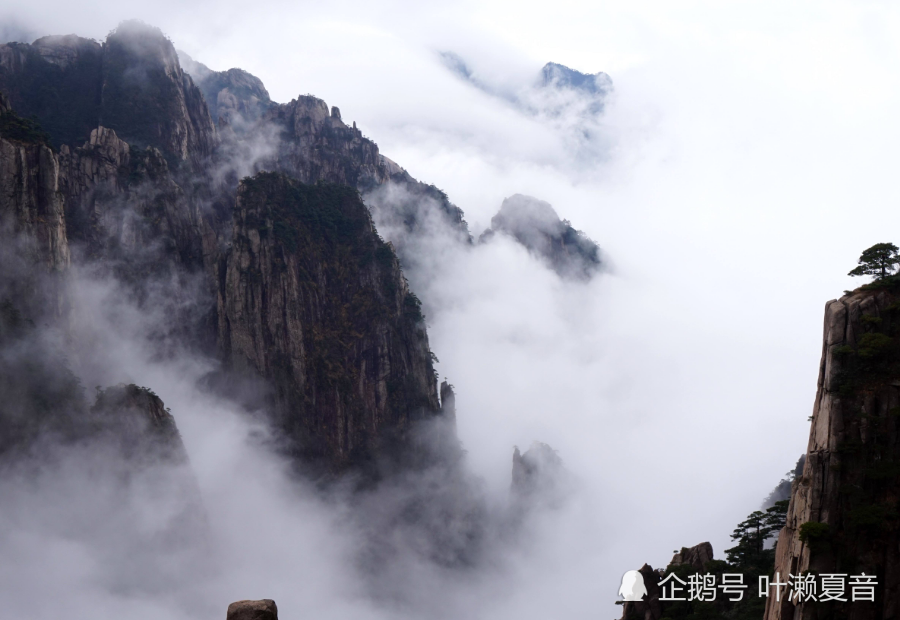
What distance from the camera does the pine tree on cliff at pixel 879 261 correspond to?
43.1m

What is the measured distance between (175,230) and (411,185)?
6402 cm

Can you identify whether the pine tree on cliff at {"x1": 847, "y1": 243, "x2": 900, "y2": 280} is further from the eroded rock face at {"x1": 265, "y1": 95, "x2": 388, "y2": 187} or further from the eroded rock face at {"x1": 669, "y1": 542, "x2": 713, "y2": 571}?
the eroded rock face at {"x1": 265, "y1": 95, "x2": 388, "y2": 187}

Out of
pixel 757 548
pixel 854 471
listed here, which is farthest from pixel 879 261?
pixel 757 548

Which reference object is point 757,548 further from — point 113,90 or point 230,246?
point 113,90

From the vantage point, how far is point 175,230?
10488 cm

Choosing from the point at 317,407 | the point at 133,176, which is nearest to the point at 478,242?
the point at 317,407

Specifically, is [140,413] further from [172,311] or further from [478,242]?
[478,242]

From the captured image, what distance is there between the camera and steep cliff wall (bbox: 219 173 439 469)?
10494 centimetres

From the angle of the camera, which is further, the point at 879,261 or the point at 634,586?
the point at 634,586

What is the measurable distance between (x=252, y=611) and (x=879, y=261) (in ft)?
137

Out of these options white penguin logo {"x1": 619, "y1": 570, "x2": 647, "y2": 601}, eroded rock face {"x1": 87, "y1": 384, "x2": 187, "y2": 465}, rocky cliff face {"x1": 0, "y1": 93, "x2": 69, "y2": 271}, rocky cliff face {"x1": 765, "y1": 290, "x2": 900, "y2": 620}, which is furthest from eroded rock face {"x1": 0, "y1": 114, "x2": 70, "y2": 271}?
rocky cliff face {"x1": 765, "y1": 290, "x2": 900, "y2": 620}

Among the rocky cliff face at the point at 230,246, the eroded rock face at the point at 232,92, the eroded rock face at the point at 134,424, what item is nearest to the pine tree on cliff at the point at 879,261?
the eroded rock face at the point at 134,424

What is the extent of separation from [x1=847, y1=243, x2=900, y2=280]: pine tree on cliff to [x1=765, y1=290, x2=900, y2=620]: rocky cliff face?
8.87 feet

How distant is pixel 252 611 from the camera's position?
19109mm
